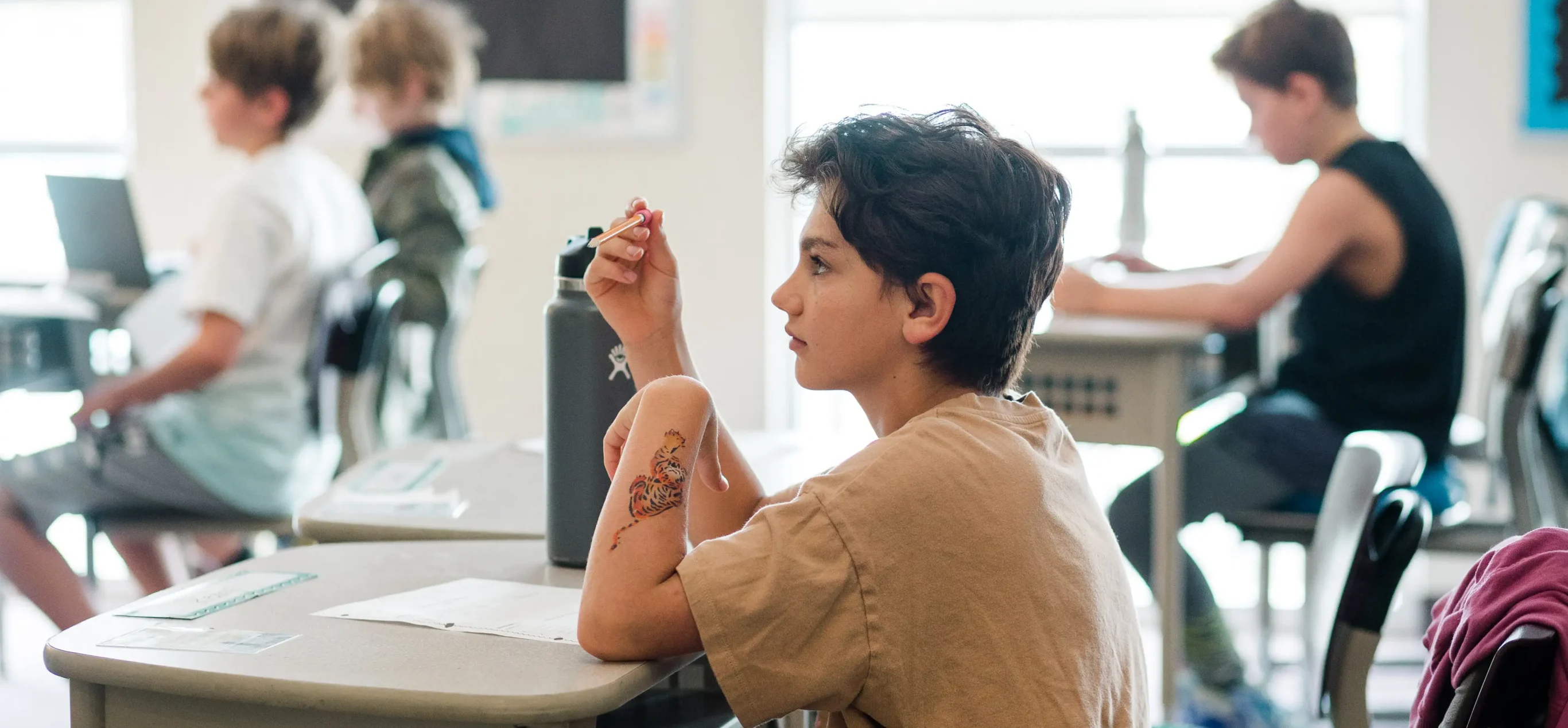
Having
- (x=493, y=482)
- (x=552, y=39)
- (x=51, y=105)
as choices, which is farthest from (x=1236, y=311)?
(x=51, y=105)

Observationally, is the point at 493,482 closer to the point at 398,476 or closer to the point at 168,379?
the point at 398,476

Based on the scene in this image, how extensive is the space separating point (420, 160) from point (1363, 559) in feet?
7.67

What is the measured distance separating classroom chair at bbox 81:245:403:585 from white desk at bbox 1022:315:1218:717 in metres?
1.10

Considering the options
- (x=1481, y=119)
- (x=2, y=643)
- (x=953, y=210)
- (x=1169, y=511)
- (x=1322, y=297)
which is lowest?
(x=2, y=643)

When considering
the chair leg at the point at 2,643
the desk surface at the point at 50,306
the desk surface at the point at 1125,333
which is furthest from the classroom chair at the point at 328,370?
the desk surface at the point at 1125,333

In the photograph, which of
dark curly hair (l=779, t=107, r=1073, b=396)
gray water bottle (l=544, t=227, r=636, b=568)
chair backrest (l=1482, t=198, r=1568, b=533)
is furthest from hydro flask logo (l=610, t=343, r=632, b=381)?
chair backrest (l=1482, t=198, r=1568, b=533)

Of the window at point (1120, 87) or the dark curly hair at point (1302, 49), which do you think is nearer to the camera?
the dark curly hair at point (1302, 49)

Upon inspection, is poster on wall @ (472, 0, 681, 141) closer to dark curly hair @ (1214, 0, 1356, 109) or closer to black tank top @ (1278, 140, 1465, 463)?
dark curly hair @ (1214, 0, 1356, 109)

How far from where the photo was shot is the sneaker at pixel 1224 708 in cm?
243

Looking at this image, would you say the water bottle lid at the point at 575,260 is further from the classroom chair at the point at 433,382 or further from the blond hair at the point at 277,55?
the blond hair at the point at 277,55

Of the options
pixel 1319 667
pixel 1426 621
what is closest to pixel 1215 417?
pixel 1319 667

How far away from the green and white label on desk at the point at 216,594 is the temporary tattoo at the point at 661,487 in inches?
12.8

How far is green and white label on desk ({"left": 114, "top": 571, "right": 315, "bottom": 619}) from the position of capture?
3.30 ft

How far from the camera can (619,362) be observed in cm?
113
